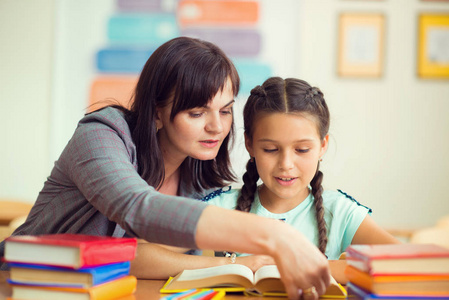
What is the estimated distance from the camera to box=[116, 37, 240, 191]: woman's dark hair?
1.38 meters

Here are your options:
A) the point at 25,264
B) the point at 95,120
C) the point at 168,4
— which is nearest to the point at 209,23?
the point at 168,4

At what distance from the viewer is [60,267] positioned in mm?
869

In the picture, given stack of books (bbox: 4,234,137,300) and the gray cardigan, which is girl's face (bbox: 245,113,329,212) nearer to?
the gray cardigan

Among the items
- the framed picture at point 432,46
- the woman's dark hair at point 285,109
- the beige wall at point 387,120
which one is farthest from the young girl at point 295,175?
the framed picture at point 432,46

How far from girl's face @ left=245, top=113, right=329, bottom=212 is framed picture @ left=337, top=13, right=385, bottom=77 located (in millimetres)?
1791

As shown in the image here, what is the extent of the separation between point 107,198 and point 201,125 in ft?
1.66

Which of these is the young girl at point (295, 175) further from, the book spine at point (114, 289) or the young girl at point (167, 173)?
the book spine at point (114, 289)

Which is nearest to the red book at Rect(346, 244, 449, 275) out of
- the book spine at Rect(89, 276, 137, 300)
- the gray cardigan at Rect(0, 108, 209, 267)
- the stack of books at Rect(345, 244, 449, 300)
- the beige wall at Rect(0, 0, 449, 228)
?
the stack of books at Rect(345, 244, 449, 300)

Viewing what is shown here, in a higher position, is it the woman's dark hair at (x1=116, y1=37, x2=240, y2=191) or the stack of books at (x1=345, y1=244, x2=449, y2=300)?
the woman's dark hair at (x1=116, y1=37, x2=240, y2=191)

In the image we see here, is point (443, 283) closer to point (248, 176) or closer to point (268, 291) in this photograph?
point (268, 291)

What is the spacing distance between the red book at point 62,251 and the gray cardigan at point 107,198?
0.06 metres

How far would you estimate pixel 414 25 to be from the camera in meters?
3.11

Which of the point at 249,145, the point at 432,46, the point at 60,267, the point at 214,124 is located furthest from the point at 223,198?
the point at 432,46

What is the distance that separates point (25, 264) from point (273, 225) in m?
0.45
